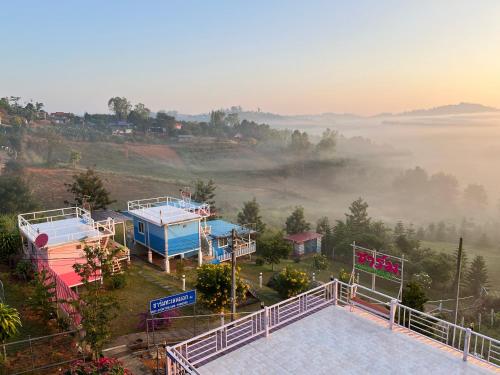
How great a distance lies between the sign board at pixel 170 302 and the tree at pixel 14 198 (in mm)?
42266

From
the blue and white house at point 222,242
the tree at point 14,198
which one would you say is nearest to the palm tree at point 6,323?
the blue and white house at point 222,242

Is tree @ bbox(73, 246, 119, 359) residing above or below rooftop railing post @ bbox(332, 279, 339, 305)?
below

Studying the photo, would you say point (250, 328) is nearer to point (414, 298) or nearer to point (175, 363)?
point (175, 363)

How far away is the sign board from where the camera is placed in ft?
50.9

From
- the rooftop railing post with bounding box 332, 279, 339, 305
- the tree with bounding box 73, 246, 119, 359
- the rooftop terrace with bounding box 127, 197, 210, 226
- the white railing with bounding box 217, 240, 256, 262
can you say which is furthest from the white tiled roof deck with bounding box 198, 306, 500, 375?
the white railing with bounding box 217, 240, 256, 262

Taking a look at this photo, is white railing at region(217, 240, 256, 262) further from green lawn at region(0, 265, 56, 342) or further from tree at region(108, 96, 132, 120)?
tree at region(108, 96, 132, 120)

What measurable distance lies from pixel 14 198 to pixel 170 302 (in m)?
44.0

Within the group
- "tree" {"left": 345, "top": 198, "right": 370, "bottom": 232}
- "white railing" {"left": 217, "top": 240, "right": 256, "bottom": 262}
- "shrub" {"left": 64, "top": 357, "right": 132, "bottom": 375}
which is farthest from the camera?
"tree" {"left": 345, "top": 198, "right": 370, "bottom": 232}

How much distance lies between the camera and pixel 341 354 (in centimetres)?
1028

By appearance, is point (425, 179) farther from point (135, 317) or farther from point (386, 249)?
point (135, 317)

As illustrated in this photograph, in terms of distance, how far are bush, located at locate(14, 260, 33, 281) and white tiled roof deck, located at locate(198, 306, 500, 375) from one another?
17.9 meters

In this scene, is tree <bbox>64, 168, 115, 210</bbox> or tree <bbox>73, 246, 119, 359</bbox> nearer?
tree <bbox>73, 246, 119, 359</bbox>

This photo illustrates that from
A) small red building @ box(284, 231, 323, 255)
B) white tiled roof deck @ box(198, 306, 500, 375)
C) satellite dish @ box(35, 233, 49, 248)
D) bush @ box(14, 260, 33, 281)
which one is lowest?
small red building @ box(284, 231, 323, 255)

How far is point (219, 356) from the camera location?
1036 centimetres
